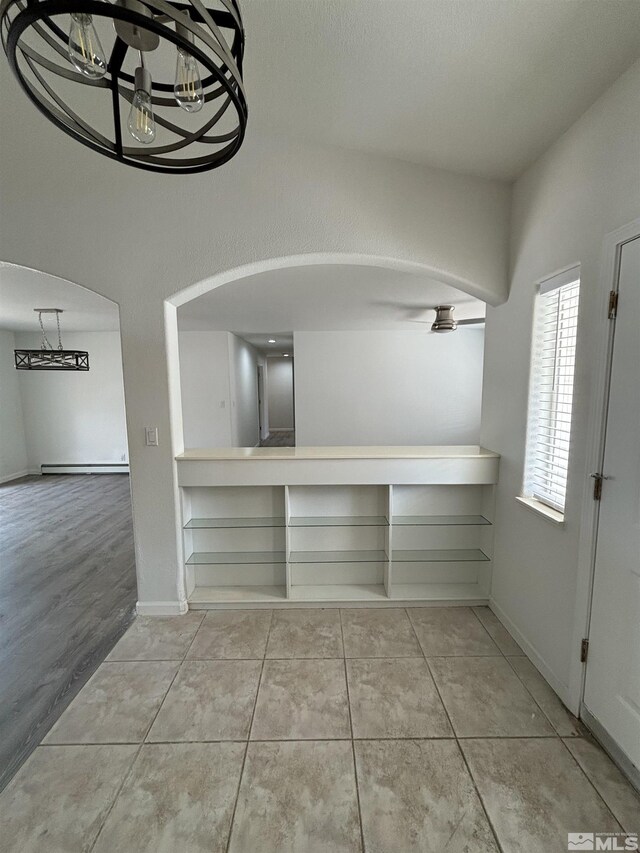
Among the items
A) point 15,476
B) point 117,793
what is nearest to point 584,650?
point 117,793

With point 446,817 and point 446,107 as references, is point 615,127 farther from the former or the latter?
point 446,817

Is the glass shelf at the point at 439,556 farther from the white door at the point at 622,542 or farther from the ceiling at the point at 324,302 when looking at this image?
the ceiling at the point at 324,302

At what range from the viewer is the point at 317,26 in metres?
1.45

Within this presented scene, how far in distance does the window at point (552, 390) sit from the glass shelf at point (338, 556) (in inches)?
43.8

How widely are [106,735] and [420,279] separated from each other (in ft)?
12.0

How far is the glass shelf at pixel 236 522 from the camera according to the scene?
273 cm

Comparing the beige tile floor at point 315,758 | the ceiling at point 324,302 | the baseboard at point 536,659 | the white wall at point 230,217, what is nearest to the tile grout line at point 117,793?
the beige tile floor at point 315,758

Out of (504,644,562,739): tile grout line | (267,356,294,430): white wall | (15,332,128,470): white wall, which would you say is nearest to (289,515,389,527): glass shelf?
(504,644,562,739): tile grout line

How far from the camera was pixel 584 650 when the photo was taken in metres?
1.72

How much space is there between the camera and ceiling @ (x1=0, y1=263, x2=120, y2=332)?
132 inches

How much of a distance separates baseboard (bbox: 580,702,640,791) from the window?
0.91 m

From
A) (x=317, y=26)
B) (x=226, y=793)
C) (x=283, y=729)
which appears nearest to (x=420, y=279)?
(x=317, y=26)

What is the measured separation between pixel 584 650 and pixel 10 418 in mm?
7857

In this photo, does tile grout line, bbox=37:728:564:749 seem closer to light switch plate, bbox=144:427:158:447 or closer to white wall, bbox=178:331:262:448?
light switch plate, bbox=144:427:158:447
